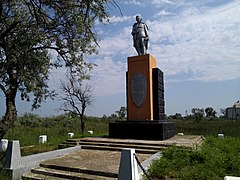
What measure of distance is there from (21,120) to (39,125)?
214 cm

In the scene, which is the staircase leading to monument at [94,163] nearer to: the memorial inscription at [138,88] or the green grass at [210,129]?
the memorial inscription at [138,88]

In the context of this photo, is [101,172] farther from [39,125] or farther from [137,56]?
[39,125]

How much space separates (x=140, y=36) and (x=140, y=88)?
261cm

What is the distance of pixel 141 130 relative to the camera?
11.1 meters

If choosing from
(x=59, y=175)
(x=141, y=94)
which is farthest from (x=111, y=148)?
(x=141, y=94)

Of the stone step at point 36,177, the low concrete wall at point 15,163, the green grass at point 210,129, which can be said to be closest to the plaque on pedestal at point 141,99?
the low concrete wall at point 15,163

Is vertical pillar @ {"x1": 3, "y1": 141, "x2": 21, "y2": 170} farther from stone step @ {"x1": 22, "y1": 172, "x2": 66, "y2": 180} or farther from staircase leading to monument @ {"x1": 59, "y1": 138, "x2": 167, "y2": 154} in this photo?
staircase leading to monument @ {"x1": 59, "y1": 138, "x2": 167, "y2": 154}

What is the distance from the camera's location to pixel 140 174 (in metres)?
5.79

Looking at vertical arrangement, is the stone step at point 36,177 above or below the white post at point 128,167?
below

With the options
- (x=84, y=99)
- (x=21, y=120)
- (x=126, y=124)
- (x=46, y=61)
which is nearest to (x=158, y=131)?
(x=126, y=124)

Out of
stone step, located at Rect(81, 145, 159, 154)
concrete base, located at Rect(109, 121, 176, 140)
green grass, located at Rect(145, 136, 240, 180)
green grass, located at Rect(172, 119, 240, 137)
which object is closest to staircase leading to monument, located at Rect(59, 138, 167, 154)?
stone step, located at Rect(81, 145, 159, 154)

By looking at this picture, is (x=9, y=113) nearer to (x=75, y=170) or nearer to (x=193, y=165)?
(x=75, y=170)

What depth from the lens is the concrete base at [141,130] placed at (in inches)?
420

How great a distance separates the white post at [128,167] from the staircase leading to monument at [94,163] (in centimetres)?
107
